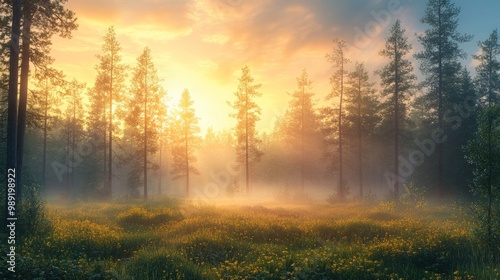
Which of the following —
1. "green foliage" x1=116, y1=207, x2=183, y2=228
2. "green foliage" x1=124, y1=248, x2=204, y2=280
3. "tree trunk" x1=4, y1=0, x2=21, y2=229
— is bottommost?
"green foliage" x1=116, y1=207, x2=183, y2=228

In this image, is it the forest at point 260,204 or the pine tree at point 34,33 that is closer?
the forest at point 260,204

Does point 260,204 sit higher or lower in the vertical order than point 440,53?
lower

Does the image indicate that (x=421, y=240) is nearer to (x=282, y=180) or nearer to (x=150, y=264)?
(x=150, y=264)

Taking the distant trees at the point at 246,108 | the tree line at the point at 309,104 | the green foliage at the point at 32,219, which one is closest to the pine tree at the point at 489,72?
the tree line at the point at 309,104

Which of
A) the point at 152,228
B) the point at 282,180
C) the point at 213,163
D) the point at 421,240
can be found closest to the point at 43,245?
the point at 152,228

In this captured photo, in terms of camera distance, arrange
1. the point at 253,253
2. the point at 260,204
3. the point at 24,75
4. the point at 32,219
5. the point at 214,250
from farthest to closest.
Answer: the point at 260,204 → the point at 24,75 → the point at 32,219 → the point at 214,250 → the point at 253,253

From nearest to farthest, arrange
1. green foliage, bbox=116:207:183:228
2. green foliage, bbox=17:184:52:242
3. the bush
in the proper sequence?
the bush < green foliage, bbox=17:184:52:242 < green foliage, bbox=116:207:183:228

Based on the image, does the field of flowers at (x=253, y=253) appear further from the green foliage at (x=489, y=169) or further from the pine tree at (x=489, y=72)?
the pine tree at (x=489, y=72)

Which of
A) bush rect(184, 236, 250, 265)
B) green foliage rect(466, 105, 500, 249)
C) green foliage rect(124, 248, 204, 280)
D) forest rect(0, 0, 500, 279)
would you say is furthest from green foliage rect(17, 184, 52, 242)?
green foliage rect(466, 105, 500, 249)

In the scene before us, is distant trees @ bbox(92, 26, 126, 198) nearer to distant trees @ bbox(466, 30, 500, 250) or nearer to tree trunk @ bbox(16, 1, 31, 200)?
tree trunk @ bbox(16, 1, 31, 200)

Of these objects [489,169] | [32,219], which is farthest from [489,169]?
[32,219]

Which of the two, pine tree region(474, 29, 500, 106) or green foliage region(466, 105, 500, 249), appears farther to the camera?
pine tree region(474, 29, 500, 106)

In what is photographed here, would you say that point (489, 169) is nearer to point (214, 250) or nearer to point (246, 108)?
point (214, 250)

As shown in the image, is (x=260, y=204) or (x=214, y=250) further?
(x=260, y=204)
